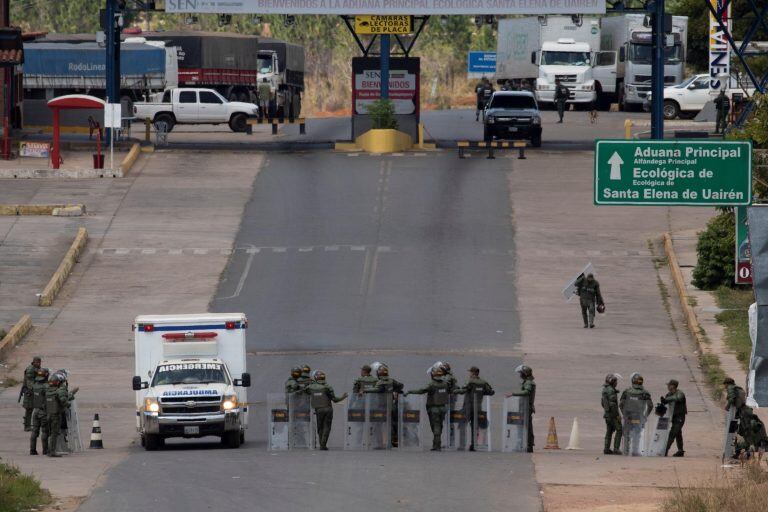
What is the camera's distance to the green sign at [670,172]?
69.6 feet

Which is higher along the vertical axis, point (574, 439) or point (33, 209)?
point (33, 209)

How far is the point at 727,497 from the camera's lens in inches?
638

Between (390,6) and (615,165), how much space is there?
3191cm

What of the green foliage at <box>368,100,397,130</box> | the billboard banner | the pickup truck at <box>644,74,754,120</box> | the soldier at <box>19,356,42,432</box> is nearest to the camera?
the soldier at <box>19,356,42,432</box>

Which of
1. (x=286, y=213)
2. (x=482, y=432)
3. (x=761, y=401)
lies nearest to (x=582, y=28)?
(x=286, y=213)

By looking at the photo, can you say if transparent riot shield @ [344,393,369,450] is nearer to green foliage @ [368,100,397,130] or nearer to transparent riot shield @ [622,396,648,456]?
transparent riot shield @ [622,396,648,456]

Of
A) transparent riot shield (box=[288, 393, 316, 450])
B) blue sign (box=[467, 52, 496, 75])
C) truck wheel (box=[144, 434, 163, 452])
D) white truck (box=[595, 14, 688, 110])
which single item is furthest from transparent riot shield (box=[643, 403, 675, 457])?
blue sign (box=[467, 52, 496, 75])

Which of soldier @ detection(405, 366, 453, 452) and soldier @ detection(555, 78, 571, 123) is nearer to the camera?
soldier @ detection(405, 366, 453, 452)

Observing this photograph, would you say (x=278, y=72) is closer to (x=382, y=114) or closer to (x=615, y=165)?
(x=382, y=114)

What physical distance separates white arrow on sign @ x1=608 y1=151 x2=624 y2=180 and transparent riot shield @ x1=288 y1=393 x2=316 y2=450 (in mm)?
5603

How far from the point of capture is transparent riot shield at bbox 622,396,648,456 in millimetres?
23219

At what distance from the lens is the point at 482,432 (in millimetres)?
23625

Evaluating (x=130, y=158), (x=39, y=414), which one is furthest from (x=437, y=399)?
(x=130, y=158)

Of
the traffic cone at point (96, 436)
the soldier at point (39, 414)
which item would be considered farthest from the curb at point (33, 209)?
the soldier at point (39, 414)
